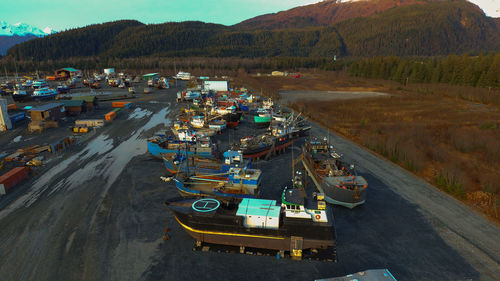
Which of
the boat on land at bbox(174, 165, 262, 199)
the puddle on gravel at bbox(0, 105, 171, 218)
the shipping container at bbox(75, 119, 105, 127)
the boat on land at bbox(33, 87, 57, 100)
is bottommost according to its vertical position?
the puddle on gravel at bbox(0, 105, 171, 218)

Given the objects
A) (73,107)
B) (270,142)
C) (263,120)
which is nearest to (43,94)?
(73,107)

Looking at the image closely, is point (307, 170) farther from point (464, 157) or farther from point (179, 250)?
point (464, 157)

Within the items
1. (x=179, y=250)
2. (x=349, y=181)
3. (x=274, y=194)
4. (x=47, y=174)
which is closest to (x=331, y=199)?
(x=349, y=181)

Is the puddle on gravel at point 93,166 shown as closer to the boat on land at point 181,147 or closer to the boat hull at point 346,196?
the boat on land at point 181,147

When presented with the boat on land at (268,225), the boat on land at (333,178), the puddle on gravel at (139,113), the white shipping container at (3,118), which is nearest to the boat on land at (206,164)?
the boat on land at (333,178)

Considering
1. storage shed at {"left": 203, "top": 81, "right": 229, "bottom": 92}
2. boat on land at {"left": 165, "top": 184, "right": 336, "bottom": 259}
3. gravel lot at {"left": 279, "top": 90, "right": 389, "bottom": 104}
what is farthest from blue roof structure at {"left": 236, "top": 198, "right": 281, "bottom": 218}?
storage shed at {"left": 203, "top": 81, "right": 229, "bottom": 92}

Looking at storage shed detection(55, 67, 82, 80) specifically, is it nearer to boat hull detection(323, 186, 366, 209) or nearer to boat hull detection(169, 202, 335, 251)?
boat hull detection(169, 202, 335, 251)

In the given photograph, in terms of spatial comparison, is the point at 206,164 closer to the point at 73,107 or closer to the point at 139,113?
the point at 139,113
